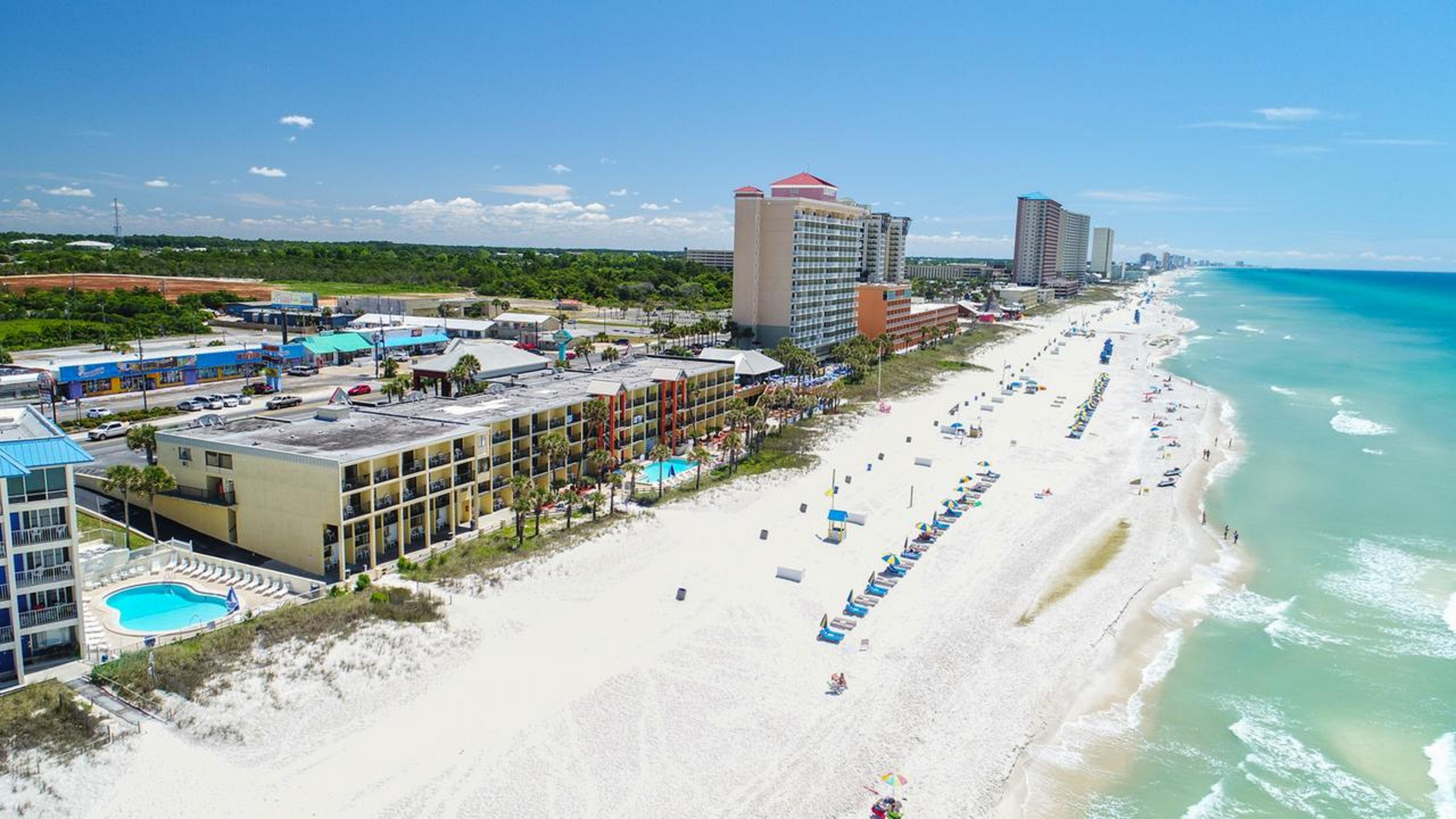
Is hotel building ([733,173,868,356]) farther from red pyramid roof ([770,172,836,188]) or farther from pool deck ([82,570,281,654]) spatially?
pool deck ([82,570,281,654])

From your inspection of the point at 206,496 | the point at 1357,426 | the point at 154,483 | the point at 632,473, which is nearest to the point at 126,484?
the point at 154,483

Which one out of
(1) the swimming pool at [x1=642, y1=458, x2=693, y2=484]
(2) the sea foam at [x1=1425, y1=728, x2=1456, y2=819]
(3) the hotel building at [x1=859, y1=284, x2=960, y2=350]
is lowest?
(2) the sea foam at [x1=1425, y1=728, x2=1456, y2=819]

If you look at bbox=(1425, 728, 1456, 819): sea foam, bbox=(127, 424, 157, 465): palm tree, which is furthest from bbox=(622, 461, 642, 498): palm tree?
bbox=(1425, 728, 1456, 819): sea foam

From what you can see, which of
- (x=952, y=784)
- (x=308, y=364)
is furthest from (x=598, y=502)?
(x=308, y=364)

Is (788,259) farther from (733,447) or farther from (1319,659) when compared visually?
(1319,659)

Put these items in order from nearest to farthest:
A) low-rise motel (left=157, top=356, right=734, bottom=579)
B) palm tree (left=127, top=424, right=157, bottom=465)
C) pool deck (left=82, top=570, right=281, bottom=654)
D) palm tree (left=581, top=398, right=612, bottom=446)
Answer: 1. pool deck (left=82, top=570, right=281, bottom=654)
2. low-rise motel (left=157, top=356, right=734, bottom=579)
3. palm tree (left=127, top=424, right=157, bottom=465)
4. palm tree (left=581, top=398, right=612, bottom=446)

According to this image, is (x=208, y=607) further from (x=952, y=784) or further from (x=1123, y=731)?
(x=1123, y=731)
